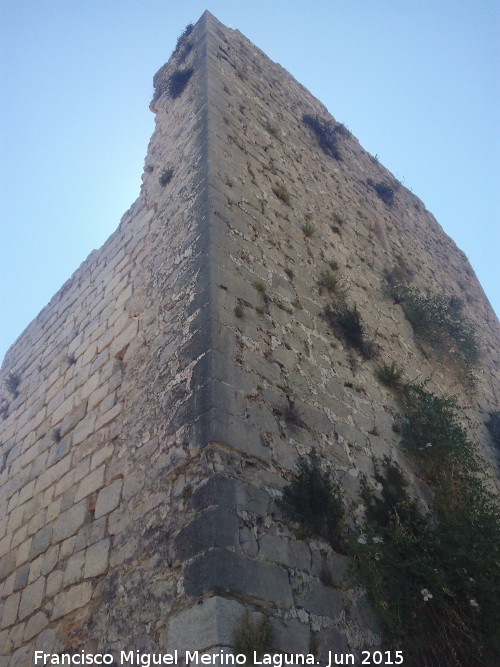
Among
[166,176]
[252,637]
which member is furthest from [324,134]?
[252,637]

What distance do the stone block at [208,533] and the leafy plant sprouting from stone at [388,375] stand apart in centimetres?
263

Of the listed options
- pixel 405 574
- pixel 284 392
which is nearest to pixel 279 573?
pixel 405 574

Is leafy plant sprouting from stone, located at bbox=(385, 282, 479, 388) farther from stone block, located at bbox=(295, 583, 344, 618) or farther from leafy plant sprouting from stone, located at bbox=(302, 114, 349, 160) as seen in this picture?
stone block, located at bbox=(295, 583, 344, 618)

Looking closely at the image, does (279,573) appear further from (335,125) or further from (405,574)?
(335,125)

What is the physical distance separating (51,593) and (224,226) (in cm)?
304

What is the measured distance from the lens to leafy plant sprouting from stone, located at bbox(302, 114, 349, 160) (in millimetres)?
8273

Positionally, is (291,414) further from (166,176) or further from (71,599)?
(166,176)

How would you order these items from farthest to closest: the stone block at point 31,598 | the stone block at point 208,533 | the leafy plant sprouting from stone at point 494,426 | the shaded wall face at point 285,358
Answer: the leafy plant sprouting from stone at point 494,426 → the stone block at point 31,598 → the shaded wall face at point 285,358 → the stone block at point 208,533

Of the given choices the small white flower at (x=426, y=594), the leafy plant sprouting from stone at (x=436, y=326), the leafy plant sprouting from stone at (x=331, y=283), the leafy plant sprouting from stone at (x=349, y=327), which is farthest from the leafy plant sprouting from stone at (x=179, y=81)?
the small white flower at (x=426, y=594)

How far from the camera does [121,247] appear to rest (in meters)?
6.04

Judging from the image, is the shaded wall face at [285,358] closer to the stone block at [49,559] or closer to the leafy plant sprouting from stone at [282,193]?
the leafy plant sprouting from stone at [282,193]

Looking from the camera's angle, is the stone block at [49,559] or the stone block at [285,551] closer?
the stone block at [285,551]

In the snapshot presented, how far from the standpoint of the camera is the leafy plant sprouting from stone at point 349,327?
491cm

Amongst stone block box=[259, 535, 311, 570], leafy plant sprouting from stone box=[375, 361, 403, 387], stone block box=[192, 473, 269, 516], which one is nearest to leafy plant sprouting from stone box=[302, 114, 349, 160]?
leafy plant sprouting from stone box=[375, 361, 403, 387]
